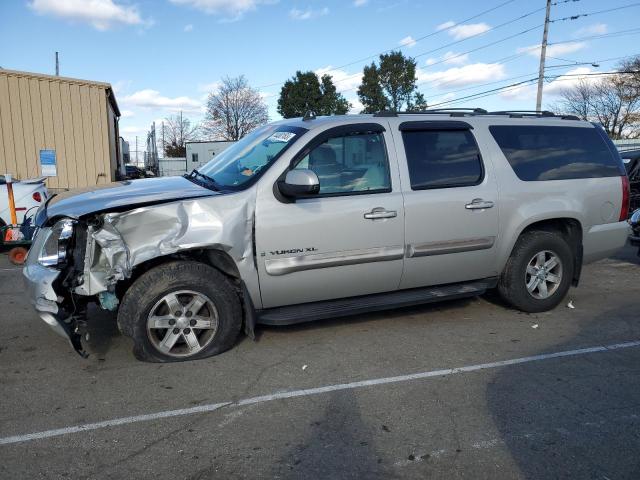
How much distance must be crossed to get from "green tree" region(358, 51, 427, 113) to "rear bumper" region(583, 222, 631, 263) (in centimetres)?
4535

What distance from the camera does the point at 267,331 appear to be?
487 cm

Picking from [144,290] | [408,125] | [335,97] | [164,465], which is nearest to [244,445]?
[164,465]

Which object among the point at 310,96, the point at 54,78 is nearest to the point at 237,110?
the point at 310,96

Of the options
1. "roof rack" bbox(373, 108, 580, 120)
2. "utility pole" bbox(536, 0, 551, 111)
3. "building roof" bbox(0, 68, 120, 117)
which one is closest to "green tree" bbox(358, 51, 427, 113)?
"utility pole" bbox(536, 0, 551, 111)

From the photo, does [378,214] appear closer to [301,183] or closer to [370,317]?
[301,183]

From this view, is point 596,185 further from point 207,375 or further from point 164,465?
point 164,465

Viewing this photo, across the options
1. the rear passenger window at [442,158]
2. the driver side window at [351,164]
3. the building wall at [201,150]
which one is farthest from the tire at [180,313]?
the building wall at [201,150]

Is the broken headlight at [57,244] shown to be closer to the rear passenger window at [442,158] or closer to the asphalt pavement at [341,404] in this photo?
the asphalt pavement at [341,404]

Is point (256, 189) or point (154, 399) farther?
point (256, 189)

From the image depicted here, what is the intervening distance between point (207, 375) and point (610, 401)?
9.21 feet

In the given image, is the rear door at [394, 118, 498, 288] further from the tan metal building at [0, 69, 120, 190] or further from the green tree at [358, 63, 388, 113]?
the green tree at [358, 63, 388, 113]

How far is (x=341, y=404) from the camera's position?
3.46 metres

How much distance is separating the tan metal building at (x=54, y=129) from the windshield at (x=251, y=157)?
13.8 m

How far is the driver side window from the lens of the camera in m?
4.40
